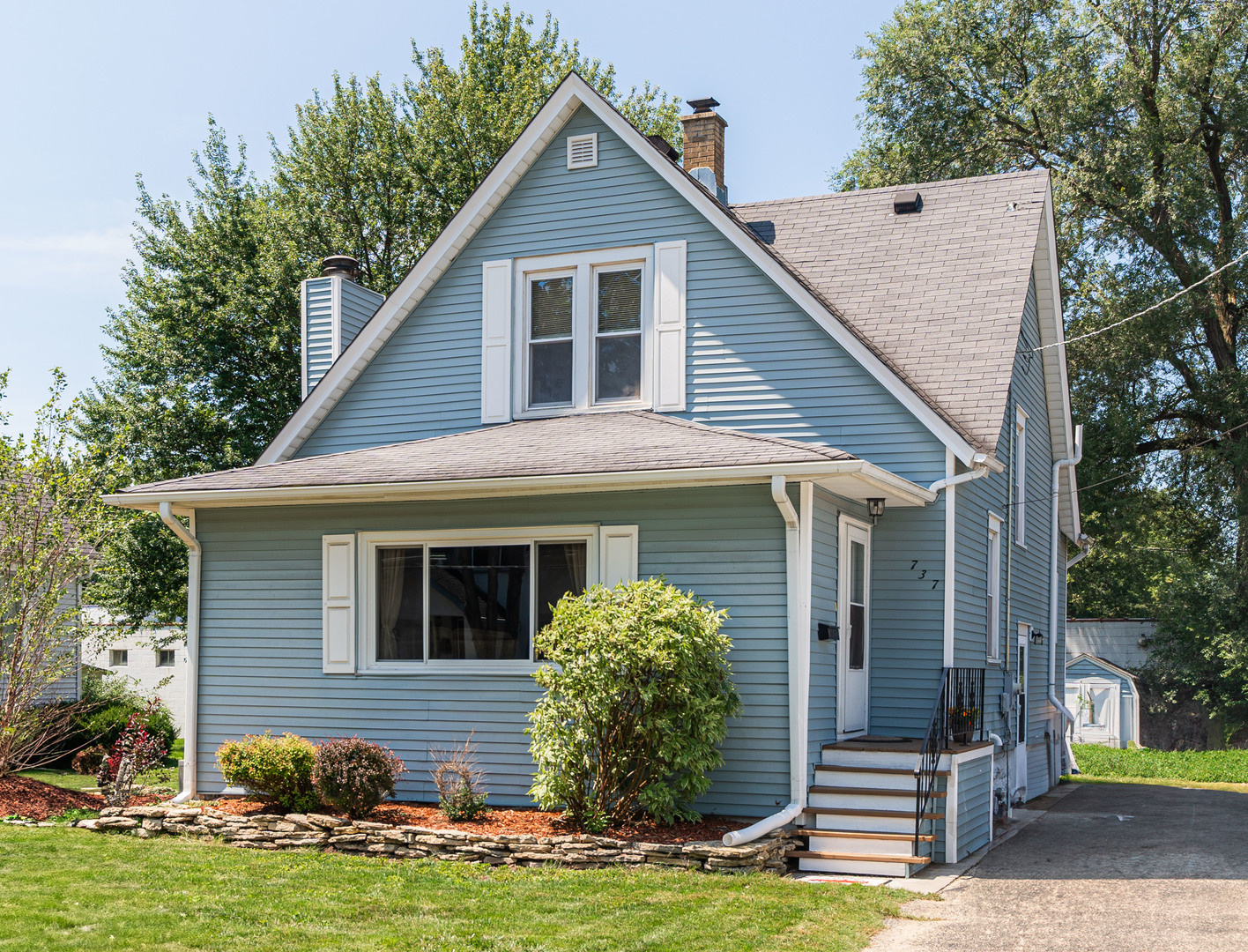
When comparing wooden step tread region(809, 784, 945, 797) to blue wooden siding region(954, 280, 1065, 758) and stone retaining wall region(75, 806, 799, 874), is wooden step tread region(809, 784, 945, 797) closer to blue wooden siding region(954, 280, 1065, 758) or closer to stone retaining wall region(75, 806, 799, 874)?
stone retaining wall region(75, 806, 799, 874)

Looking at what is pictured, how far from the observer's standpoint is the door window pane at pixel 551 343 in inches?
516

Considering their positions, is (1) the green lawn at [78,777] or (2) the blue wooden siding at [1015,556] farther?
(1) the green lawn at [78,777]

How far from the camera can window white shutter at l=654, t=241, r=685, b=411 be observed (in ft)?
40.8

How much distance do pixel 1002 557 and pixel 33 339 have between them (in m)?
17.5

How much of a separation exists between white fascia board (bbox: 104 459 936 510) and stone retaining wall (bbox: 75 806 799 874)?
2.81 meters

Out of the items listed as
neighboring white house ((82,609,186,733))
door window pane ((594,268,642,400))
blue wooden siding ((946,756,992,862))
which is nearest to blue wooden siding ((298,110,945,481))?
door window pane ((594,268,642,400))

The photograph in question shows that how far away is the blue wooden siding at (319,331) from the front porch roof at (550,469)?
98.2 inches

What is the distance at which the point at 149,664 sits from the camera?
29500mm

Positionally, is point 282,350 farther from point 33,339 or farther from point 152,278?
point 33,339

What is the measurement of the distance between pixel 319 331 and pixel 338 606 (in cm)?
463

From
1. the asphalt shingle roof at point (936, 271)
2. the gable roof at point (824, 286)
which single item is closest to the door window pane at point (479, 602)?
the gable roof at point (824, 286)

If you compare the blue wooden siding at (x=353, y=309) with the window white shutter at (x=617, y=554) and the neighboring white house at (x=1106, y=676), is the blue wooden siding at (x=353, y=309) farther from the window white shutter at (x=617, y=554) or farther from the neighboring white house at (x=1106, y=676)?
the neighboring white house at (x=1106, y=676)

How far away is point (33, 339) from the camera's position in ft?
72.1

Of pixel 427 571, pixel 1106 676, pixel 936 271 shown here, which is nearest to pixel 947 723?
pixel 427 571
